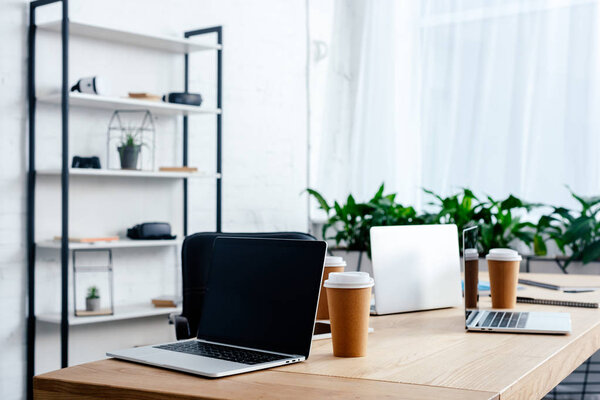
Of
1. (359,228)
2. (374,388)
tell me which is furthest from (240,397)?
(359,228)

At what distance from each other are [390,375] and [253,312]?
300mm

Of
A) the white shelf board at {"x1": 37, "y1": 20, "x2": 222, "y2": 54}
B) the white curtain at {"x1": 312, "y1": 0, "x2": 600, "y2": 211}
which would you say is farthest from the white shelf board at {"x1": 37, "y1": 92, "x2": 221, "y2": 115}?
the white curtain at {"x1": 312, "y1": 0, "x2": 600, "y2": 211}

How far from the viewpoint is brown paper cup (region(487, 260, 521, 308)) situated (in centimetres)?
172

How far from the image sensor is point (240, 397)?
0.94 meters

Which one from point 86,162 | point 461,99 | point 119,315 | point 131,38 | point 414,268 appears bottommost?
point 119,315

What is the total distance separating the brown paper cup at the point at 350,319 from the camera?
120 centimetres

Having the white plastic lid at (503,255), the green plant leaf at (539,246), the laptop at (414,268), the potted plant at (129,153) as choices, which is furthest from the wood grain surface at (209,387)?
the green plant leaf at (539,246)

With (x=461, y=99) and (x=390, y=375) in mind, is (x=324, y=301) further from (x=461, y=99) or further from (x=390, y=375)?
(x=461, y=99)

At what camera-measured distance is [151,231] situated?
3.32 metres

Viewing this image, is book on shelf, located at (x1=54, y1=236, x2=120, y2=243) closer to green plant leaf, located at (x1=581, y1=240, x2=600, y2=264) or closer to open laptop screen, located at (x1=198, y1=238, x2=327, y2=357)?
open laptop screen, located at (x1=198, y1=238, x2=327, y2=357)

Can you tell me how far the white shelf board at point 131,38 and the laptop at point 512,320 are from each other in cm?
212

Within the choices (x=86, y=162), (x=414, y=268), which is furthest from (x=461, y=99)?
(x=414, y=268)

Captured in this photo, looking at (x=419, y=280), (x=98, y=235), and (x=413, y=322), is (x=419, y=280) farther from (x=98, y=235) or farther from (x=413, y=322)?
(x=98, y=235)

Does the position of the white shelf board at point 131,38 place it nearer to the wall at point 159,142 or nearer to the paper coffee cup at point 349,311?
the wall at point 159,142
